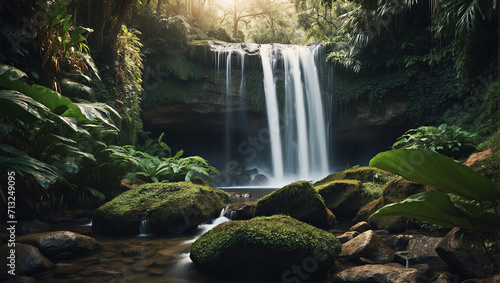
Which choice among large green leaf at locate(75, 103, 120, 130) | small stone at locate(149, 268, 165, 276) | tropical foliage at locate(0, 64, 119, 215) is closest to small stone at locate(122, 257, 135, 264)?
small stone at locate(149, 268, 165, 276)

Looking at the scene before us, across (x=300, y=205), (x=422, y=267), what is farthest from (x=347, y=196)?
(x=422, y=267)

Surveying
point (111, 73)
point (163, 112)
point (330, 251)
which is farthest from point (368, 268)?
point (163, 112)

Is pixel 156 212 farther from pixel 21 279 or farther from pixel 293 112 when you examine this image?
pixel 293 112

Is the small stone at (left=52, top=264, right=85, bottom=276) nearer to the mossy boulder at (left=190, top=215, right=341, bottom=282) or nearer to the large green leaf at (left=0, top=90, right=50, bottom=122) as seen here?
the mossy boulder at (left=190, top=215, right=341, bottom=282)

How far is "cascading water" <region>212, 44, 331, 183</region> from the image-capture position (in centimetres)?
1207

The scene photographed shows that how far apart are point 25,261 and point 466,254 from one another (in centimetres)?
406

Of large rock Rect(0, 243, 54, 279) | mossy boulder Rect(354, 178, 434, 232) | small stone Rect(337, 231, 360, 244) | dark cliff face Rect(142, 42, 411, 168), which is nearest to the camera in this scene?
large rock Rect(0, 243, 54, 279)

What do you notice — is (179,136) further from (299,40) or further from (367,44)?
(299,40)

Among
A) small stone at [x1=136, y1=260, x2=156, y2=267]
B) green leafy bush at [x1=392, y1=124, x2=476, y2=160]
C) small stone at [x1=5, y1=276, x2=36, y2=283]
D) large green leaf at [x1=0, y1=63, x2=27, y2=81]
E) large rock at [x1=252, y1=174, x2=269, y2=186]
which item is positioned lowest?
large rock at [x1=252, y1=174, x2=269, y2=186]

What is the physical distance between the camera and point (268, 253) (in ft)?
9.59

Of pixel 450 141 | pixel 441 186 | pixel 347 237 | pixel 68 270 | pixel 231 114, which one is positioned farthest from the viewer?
pixel 231 114

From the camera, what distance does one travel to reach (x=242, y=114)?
1262 cm

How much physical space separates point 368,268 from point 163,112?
10.6 m

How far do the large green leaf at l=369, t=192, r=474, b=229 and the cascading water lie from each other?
10.3m
